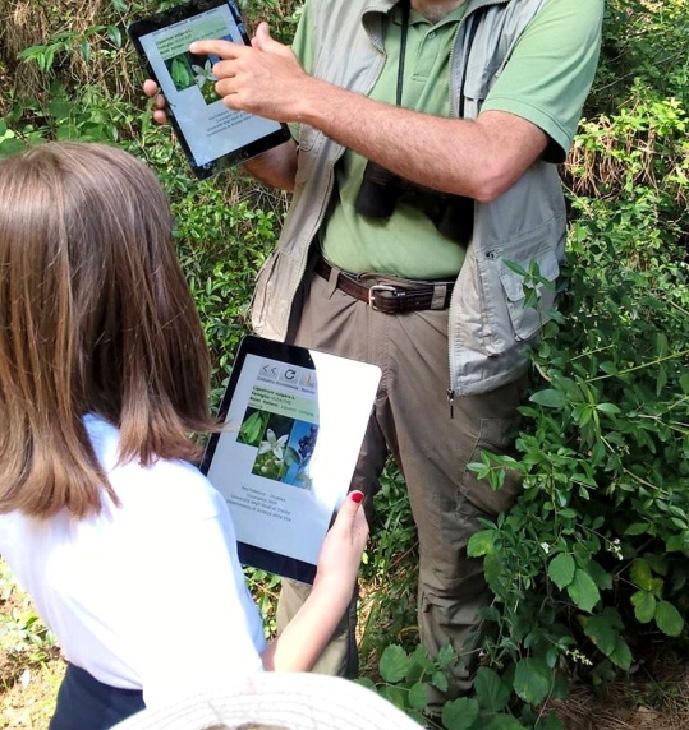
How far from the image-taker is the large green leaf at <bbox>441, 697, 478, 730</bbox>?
1.74 meters

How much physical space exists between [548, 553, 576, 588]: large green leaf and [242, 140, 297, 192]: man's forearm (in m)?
1.29

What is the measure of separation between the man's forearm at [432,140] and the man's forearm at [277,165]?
0.47 meters

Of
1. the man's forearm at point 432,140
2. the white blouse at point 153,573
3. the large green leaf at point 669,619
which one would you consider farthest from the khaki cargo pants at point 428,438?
the white blouse at point 153,573

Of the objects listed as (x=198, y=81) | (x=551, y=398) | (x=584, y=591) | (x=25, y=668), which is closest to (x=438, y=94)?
(x=198, y=81)

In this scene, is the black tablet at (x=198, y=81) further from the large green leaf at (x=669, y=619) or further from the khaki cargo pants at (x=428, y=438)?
the large green leaf at (x=669, y=619)

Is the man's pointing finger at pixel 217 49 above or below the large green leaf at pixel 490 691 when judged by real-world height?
above

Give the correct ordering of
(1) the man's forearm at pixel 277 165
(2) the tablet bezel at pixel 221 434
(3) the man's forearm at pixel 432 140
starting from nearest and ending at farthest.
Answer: (2) the tablet bezel at pixel 221 434 → (3) the man's forearm at pixel 432 140 → (1) the man's forearm at pixel 277 165

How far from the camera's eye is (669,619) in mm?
2162

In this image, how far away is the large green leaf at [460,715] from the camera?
1736 mm

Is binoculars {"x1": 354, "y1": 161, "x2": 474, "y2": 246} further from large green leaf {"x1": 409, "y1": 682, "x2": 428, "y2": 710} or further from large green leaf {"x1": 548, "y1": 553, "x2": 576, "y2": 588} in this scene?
large green leaf {"x1": 409, "y1": 682, "x2": 428, "y2": 710}

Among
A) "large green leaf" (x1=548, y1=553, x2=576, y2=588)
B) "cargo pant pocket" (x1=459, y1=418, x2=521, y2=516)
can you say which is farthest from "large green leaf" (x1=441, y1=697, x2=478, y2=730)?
"cargo pant pocket" (x1=459, y1=418, x2=521, y2=516)

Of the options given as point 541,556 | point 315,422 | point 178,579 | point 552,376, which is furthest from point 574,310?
point 178,579

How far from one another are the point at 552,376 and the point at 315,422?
0.64 meters

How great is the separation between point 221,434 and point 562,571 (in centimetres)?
85
